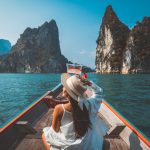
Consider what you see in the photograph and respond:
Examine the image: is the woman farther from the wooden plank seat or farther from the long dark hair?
the wooden plank seat

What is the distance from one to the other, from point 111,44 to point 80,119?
13556cm

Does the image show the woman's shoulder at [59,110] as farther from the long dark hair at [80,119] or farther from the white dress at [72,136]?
the long dark hair at [80,119]

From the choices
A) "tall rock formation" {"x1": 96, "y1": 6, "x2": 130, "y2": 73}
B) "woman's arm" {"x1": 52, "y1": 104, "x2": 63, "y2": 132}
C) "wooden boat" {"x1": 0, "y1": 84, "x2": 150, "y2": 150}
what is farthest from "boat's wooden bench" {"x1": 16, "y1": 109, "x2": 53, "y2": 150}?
"tall rock formation" {"x1": 96, "y1": 6, "x2": 130, "y2": 73}

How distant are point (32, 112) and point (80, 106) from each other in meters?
4.20

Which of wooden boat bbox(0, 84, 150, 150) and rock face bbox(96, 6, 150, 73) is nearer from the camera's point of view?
wooden boat bbox(0, 84, 150, 150)

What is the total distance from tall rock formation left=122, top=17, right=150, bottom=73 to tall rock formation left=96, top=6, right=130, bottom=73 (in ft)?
42.1

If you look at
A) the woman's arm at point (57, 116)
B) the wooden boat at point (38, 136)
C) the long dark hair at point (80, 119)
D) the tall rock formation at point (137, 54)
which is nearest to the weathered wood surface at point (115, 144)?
Answer: the wooden boat at point (38, 136)

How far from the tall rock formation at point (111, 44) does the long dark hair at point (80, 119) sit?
410 feet

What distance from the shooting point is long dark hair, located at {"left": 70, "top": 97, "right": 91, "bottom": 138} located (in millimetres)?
2855

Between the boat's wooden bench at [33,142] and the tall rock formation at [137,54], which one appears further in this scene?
the tall rock formation at [137,54]

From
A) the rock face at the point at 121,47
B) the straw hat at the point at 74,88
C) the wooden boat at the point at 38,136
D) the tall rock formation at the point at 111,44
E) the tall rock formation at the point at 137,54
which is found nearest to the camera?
the straw hat at the point at 74,88

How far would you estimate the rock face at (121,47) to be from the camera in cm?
11206

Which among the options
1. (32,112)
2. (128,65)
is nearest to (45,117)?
(32,112)

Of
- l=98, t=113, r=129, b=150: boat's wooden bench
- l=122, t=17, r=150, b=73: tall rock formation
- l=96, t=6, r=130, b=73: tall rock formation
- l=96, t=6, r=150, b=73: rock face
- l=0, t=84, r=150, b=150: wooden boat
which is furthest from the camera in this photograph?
l=96, t=6, r=130, b=73: tall rock formation
